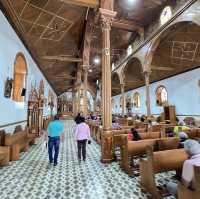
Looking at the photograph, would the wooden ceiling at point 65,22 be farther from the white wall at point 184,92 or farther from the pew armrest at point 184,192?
the pew armrest at point 184,192

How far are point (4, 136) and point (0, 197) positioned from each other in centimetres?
282

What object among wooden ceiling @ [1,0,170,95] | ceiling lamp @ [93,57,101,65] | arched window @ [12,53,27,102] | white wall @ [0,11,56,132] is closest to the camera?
white wall @ [0,11,56,132]

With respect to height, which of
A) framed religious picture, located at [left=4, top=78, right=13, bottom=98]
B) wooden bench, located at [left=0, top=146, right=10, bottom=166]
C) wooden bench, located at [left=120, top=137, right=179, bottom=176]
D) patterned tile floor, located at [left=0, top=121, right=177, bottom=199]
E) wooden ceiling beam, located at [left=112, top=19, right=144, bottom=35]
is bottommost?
patterned tile floor, located at [left=0, top=121, right=177, bottom=199]

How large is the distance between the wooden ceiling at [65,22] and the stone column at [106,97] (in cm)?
75

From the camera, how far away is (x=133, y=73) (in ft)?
60.5

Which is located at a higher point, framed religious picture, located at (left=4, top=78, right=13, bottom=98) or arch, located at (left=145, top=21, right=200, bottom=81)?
arch, located at (left=145, top=21, right=200, bottom=81)

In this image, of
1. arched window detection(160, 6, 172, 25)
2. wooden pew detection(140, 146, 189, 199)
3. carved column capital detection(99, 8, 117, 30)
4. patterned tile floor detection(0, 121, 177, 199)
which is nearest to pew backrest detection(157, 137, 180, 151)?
patterned tile floor detection(0, 121, 177, 199)

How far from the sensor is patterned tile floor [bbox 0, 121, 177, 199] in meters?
3.14

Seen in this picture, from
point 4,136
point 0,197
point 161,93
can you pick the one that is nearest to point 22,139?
point 4,136

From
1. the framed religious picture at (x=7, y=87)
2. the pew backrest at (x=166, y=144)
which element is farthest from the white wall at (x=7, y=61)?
the pew backrest at (x=166, y=144)

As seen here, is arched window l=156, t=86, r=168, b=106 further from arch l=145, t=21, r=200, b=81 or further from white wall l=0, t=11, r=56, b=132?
white wall l=0, t=11, r=56, b=132

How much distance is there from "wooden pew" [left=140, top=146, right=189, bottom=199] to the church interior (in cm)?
2

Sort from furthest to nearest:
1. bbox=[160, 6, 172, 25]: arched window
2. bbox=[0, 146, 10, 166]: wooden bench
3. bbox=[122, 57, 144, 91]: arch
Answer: bbox=[122, 57, 144, 91]: arch → bbox=[160, 6, 172, 25]: arched window → bbox=[0, 146, 10, 166]: wooden bench

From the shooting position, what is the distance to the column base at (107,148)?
5172 millimetres
